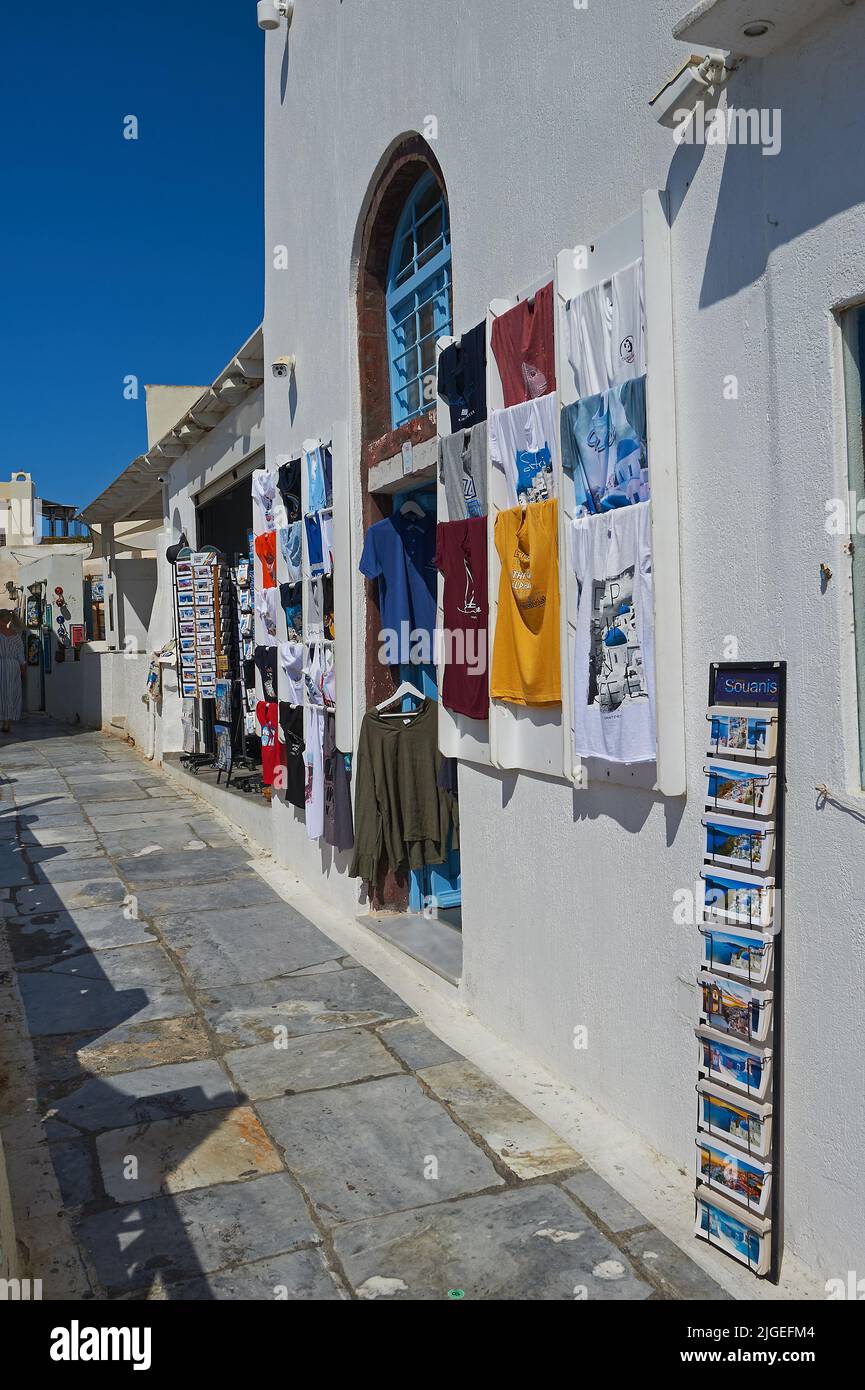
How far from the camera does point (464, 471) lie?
5.32m

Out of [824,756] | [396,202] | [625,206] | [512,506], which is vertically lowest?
[824,756]

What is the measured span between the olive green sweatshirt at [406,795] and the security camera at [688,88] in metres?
3.73

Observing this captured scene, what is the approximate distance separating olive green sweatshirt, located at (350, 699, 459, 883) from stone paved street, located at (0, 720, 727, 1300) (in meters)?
0.80

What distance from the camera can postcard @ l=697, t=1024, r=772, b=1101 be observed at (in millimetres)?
3201

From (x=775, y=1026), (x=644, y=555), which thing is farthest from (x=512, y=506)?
(x=775, y=1026)

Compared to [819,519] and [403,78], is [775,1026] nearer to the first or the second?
[819,519]

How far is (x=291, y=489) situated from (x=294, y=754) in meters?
2.06

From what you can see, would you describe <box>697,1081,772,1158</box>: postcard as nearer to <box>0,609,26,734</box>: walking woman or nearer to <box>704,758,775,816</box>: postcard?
<box>704,758,775,816</box>: postcard

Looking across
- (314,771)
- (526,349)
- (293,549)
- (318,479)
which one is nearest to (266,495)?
(293,549)

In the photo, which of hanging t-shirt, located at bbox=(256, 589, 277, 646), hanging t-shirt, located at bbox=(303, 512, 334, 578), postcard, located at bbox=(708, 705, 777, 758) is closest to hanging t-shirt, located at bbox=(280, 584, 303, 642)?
hanging t-shirt, located at bbox=(256, 589, 277, 646)

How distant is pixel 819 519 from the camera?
3037 millimetres

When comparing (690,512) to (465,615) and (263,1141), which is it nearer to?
(465,615)

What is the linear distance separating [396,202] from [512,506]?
2.89 m

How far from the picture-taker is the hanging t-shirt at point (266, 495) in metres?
8.81
